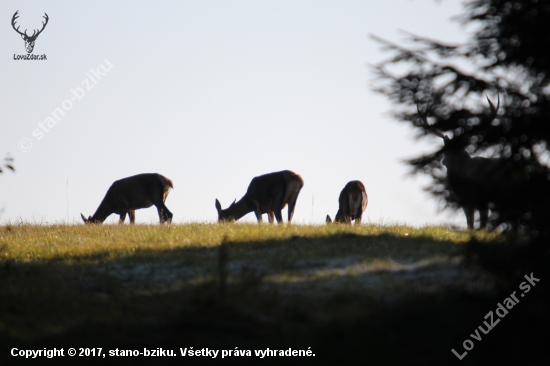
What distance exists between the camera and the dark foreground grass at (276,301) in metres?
6.43

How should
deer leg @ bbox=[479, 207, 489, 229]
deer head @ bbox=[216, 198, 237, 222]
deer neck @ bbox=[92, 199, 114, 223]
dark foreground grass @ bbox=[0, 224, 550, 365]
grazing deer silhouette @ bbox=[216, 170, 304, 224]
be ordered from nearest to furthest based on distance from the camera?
dark foreground grass @ bbox=[0, 224, 550, 365], deer leg @ bbox=[479, 207, 489, 229], grazing deer silhouette @ bbox=[216, 170, 304, 224], deer head @ bbox=[216, 198, 237, 222], deer neck @ bbox=[92, 199, 114, 223]

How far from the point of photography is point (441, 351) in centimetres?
624

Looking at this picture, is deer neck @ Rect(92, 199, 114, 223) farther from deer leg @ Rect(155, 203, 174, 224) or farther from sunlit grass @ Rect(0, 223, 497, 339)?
sunlit grass @ Rect(0, 223, 497, 339)

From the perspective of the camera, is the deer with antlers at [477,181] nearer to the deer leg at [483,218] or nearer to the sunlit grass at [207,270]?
the deer leg at [483,218]

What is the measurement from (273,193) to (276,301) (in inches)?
581

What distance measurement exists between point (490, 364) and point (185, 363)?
266 cm

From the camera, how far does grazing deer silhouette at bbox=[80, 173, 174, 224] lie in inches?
982

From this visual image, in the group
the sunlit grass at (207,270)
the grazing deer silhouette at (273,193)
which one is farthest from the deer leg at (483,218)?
the grazing deer silhouette at (273,193)

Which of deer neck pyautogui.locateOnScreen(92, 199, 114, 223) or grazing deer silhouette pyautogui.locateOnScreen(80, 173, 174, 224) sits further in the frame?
deer neck pyautogui.locateOnScreen(92, 199, 114, 223)

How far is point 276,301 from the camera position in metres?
8.09

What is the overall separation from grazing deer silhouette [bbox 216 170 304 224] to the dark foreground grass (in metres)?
9.35

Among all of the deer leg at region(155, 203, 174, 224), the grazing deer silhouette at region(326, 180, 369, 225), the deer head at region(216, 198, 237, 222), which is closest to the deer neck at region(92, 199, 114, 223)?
the deer leg at region(155, 203, 174, 224)

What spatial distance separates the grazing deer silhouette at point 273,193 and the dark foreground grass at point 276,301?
9352 millimetres

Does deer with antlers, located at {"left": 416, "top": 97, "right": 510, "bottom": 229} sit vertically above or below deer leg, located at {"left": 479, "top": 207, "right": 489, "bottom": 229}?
above
